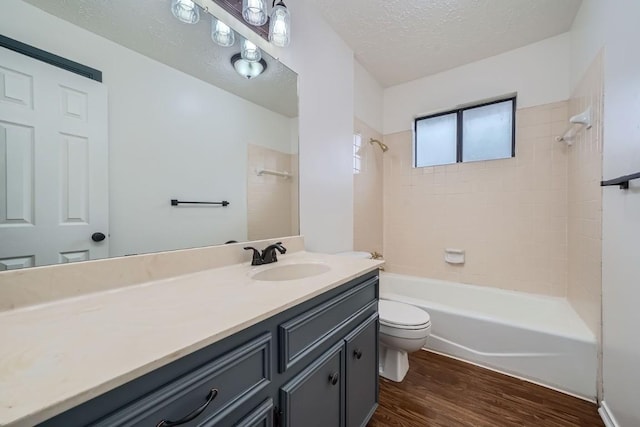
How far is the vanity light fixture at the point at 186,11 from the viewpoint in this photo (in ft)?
3.51

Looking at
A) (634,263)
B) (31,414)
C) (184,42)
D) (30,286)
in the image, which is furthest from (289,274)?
(634,263)

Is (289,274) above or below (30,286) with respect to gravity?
below

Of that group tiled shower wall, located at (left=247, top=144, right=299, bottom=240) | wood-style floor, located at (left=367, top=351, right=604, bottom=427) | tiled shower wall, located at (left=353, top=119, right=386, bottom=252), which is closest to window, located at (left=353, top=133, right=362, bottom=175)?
tiled shower wall, located at (left=353, top=119, right=386, bottom=252)

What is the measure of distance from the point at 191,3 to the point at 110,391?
1.43 m

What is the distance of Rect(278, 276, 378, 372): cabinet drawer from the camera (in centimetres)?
75

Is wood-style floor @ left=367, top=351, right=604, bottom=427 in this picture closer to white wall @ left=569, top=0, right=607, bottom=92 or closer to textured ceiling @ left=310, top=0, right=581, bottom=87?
white wall @ left=569, top=0, right=607, bottom=92

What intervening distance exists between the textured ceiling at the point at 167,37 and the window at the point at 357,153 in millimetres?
1055

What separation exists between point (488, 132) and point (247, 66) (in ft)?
7.67

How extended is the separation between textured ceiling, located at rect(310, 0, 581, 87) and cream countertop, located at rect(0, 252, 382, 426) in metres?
1.94

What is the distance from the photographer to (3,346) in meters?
0.50

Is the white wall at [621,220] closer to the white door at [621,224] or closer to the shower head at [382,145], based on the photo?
the white door at [621,224]

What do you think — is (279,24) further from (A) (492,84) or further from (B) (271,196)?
(A) (492,84)

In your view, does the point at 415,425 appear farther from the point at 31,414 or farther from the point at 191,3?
the point at 191,3

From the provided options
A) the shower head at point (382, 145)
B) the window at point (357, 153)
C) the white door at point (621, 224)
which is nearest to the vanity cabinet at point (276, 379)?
the white door at point (621, 224)
